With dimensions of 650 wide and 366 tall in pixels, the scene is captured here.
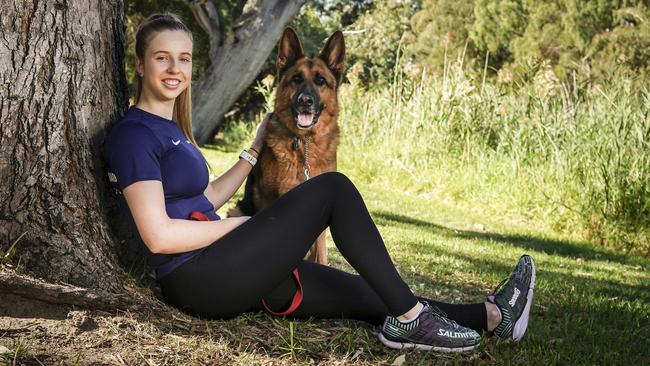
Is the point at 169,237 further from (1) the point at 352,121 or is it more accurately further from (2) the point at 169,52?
(1) the point at 352,121

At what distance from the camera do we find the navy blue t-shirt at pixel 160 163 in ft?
7.97

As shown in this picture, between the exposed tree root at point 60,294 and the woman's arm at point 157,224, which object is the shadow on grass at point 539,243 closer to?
the woman's arm at point 157,224

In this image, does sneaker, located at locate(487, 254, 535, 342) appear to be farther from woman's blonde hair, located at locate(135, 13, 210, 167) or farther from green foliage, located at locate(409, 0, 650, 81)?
green foliage, located at locate(409, 0, 650, 81)

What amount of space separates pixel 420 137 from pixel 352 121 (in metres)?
1.72

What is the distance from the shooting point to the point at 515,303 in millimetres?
2959

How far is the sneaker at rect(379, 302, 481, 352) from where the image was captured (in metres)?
2.68

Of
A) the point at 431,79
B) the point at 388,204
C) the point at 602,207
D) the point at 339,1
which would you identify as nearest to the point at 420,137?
the point at 431,79

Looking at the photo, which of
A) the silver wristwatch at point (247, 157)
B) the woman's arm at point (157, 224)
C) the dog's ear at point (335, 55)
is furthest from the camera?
the dog's ear at point (335, 55)

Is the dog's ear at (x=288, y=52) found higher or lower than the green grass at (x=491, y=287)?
higher

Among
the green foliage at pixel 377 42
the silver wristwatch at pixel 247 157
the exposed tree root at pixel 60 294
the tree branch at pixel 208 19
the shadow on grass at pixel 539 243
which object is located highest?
the green foliage at pixel 377 42

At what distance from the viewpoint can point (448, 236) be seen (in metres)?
6.61

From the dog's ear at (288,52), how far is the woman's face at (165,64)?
5.92 ft

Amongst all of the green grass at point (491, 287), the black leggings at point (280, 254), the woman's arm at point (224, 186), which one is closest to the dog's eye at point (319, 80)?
the woman's arm at point (224, 186)

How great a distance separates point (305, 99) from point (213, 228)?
6.38ft
